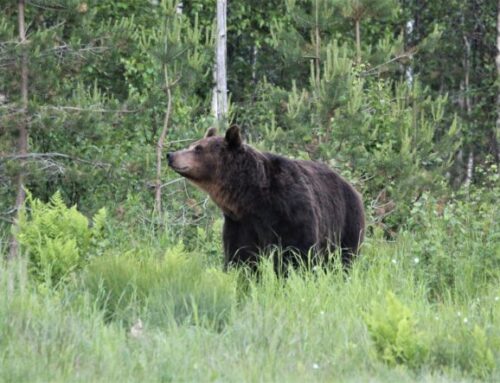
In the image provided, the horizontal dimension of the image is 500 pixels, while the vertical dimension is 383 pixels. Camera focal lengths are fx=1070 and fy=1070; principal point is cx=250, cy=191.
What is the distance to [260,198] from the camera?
29.9 ft

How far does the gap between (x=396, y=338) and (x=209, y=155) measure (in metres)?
3.54

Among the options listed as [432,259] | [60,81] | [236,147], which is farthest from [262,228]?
[60,81]

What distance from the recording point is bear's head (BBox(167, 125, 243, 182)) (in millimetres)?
9234

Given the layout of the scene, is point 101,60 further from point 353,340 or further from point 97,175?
point 353,340

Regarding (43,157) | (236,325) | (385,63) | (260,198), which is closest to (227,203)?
(260,198)

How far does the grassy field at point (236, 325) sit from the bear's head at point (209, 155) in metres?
1.12

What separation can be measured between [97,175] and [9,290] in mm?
6383

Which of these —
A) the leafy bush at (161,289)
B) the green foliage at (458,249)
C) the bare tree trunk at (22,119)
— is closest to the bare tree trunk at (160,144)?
the bare tree trunk at (22,119)

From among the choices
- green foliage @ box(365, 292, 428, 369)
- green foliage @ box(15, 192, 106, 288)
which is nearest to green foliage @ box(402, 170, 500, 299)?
green foliage @ box(365, 292, 428, 369)

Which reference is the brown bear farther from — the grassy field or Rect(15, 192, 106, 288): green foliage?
Rect(15, 192, 106, 288): green foliage

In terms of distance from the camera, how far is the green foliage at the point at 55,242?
7707 mm

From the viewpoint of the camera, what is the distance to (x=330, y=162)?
526 inches

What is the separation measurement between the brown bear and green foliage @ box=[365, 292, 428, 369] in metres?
2.35

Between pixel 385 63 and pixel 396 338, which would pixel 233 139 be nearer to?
pixel 396 338
